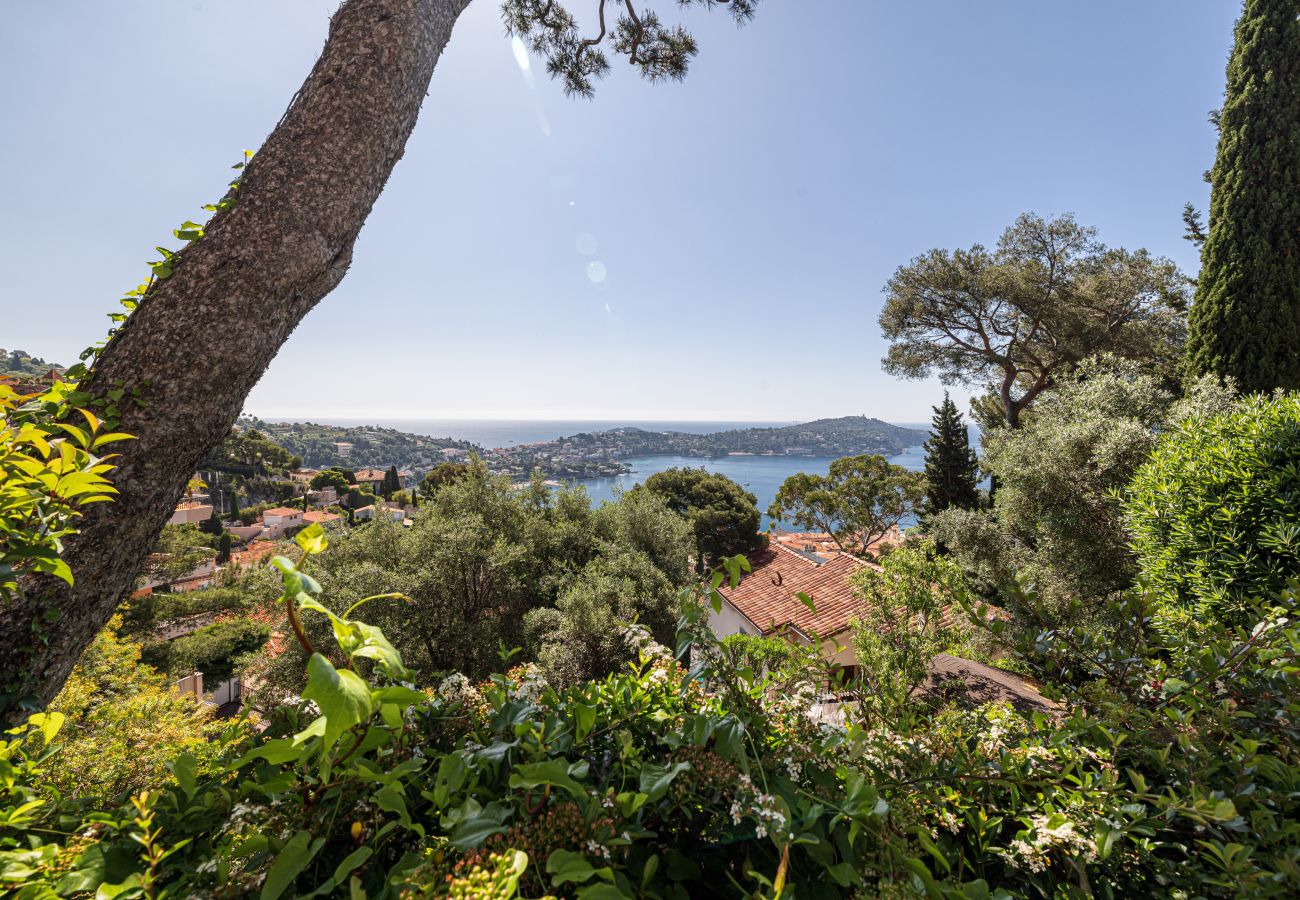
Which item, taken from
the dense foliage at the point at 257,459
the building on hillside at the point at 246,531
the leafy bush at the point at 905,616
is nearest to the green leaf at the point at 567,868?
the leafy bush at the point at 905,616

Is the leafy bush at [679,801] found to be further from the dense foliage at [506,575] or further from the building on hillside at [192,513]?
the building on hillside at [192,513]

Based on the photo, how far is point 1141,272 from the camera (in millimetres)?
11992

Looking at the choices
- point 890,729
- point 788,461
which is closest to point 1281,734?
point 890,729

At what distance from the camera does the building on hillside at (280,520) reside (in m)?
33.8

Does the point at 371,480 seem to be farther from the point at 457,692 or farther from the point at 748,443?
the point at 457,692

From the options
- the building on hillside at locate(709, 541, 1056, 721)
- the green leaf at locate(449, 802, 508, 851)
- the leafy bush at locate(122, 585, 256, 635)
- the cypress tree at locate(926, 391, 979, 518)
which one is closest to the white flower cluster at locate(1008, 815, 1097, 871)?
the green leaf at locate(449, 802, 508, 851)

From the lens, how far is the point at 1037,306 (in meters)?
12.5

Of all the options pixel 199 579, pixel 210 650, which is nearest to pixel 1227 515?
pixel 210 650

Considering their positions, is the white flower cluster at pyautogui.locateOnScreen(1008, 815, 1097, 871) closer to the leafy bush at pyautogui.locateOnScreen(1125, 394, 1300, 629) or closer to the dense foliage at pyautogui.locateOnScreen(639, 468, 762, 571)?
the leafy bush at pyautogui.locateOnScreen(1125, 394, 1300, 629)

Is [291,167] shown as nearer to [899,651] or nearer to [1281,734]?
[1281,734]

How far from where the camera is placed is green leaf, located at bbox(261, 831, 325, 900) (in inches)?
24.0

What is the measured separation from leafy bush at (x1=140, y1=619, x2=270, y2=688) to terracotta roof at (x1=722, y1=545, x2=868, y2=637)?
12445 mm

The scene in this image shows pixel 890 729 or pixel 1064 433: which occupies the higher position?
pixel 1064 433

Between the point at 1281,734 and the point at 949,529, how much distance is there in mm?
9090
